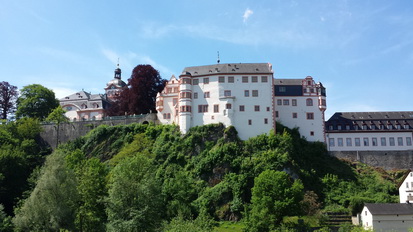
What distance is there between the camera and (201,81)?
6669 centimetres

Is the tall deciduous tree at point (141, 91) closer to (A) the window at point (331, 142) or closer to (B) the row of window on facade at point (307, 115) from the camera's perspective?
(B) the row of window on facade at point (307, 115)

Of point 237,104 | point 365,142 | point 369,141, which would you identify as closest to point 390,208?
point 365,142

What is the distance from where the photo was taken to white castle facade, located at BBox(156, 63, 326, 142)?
64.2 metres

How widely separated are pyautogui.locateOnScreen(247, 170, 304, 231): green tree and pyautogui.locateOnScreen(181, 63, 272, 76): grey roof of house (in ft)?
64.5

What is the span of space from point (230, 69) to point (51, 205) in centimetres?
3382

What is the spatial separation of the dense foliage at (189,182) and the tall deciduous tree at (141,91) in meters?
5.58

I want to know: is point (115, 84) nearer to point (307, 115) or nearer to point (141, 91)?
point (141, 91)

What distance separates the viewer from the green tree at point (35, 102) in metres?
85.1

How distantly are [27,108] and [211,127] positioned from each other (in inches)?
1615

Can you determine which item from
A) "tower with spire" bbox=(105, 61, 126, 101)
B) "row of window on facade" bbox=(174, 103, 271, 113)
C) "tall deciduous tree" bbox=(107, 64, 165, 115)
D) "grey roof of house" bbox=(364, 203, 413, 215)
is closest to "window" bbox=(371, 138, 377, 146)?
"row of window on facade" bbox=(174, 103, 271, 113)

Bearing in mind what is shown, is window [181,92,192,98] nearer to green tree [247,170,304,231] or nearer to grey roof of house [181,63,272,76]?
grey roof of house [181,63,272,76]

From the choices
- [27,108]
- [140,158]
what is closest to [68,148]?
[27,108]

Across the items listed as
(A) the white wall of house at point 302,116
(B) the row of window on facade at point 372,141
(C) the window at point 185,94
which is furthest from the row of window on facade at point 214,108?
(B) the row of window on facade at point 372,141

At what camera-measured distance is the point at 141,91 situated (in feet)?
245
